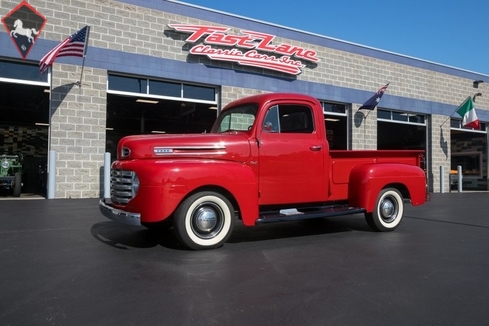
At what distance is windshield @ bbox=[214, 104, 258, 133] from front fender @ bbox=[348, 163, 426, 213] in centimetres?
209

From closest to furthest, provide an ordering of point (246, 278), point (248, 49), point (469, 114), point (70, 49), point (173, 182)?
point (246, 278) → point (173, 182) → point (70, 49) → point (248, 49) → point (469, 114)

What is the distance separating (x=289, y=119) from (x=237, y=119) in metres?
0.91

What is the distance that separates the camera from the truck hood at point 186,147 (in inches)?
201

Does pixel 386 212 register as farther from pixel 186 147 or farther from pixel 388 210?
pixel 186 147

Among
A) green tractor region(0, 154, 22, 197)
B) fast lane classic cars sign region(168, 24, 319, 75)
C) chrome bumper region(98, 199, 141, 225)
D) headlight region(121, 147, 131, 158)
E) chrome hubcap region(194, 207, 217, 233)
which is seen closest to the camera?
chrome bumper region(98, 199, 141, 225)

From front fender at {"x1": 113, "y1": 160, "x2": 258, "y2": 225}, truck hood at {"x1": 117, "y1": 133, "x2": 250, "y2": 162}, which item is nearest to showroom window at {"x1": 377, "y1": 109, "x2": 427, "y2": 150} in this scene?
truck hood at {"x1": 117, "y1": 133, "x2": 250, "y2": 162}

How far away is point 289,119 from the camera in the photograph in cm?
614

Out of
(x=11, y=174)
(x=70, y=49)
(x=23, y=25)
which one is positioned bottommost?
(x=11, y=174)

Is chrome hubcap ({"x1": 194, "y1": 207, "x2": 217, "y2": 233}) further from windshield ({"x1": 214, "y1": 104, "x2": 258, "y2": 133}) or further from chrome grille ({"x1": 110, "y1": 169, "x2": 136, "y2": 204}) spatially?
windshield ({"x1": 214, "y1": 104, "x2": 258, "y2": 133})

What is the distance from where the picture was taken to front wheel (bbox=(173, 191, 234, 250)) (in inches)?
193

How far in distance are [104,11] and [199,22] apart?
130 inches

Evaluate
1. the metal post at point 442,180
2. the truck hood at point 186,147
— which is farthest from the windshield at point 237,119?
the metal post at point 442,180

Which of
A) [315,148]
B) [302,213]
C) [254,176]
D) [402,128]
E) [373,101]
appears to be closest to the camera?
[254,176]

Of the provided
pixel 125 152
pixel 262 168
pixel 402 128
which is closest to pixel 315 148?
pixel 262 168
